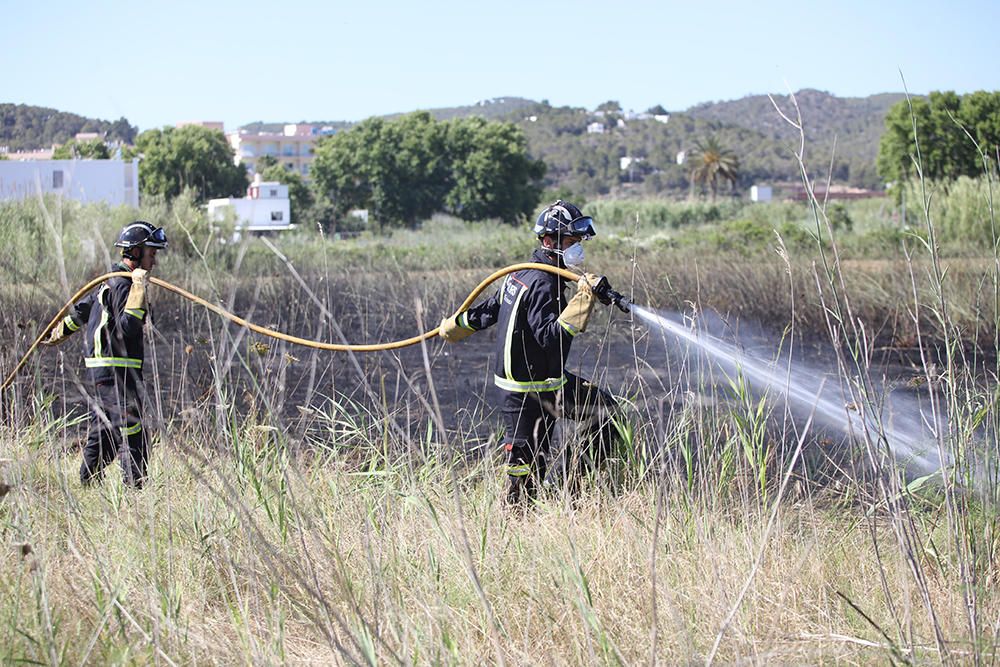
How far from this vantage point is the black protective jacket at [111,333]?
5.79 metres

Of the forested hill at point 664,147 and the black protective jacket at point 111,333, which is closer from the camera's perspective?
the black protective jacket at point 111,333

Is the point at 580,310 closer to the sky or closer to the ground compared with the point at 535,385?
closer to the sky

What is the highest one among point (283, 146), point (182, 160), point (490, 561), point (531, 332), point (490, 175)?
point (283, 146)

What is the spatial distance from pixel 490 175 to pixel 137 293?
2244 inches

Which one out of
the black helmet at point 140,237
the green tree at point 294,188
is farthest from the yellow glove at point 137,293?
the green tree at point 294,188

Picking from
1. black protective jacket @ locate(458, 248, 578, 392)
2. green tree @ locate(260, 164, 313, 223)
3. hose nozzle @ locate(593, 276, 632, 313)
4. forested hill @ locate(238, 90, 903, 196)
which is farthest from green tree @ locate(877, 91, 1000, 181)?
forested hill @ locate(238, 90, 903, 196)

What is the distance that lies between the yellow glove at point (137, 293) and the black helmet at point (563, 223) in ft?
6.99

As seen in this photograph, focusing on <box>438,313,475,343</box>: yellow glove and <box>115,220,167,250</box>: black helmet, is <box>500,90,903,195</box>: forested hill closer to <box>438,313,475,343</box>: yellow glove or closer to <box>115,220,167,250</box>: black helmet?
<box>115,220,167,250</box>: black helmet

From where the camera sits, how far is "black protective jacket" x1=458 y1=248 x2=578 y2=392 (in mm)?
5266

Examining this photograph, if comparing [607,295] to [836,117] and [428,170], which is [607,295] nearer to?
[428,170]

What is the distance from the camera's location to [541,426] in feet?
18.3

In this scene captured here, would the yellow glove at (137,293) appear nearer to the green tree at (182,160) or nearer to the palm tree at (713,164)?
the green tree at (182,160)

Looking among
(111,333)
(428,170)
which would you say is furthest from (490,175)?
(111,333)

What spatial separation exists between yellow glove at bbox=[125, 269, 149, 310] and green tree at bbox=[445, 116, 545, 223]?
→ 5589 centimetres
